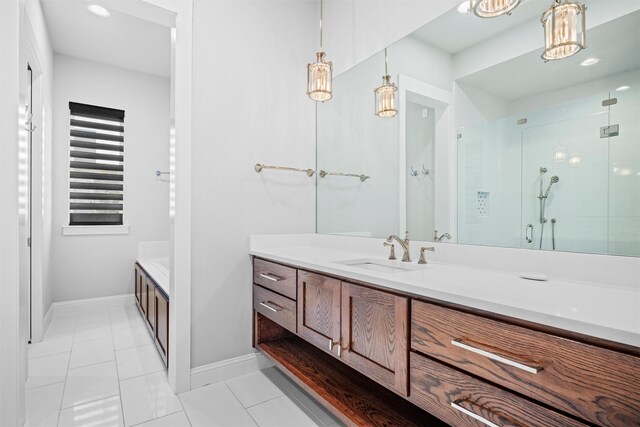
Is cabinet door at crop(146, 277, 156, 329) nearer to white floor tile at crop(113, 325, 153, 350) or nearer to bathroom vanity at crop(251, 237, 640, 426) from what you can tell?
white floor tile at crop(113, 325, 153, 350)

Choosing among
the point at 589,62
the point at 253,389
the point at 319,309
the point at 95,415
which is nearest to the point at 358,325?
the point at 319,309

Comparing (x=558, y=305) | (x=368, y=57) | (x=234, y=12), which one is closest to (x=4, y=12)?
(x=234, y=12)

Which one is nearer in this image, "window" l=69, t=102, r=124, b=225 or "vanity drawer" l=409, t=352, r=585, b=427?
"vanity drawer" l=409, t=352, r=585, b=427

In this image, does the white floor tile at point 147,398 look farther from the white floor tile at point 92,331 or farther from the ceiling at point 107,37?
the ceiling at point 107,37

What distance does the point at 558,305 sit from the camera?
0.86 metres

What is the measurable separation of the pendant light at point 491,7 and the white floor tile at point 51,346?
11.4ft

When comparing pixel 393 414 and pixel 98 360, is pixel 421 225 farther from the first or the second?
pixel 98 360

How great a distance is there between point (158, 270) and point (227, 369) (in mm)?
1420

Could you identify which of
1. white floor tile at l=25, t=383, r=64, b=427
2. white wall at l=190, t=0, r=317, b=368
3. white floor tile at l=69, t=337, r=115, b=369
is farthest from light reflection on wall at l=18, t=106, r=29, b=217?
white floor tile at l=69, t=337, r=115, b=369

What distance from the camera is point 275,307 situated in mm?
1991

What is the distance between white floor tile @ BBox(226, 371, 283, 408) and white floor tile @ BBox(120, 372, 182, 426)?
12.8 inches

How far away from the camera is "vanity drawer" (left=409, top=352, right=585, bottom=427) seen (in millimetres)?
833

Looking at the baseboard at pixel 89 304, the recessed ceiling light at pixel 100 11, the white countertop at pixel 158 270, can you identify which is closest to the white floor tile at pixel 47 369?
the white countertop at pixel 158 270

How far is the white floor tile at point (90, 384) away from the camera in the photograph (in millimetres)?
1953
